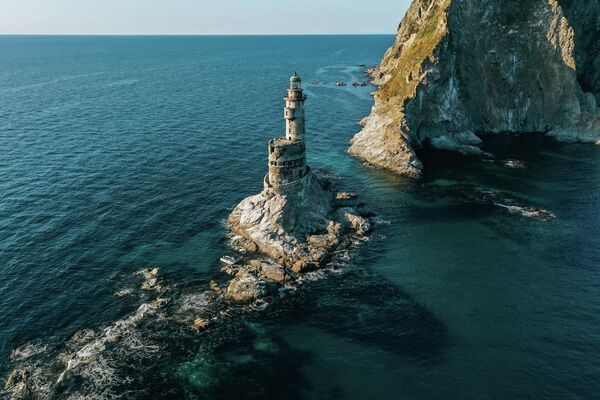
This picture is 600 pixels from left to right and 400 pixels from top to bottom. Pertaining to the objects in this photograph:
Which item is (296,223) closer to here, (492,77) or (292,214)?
(292,214)

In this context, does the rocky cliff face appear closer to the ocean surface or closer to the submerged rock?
the ocean surface

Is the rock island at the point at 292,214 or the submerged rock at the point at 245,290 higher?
the rock island at the point at 292,214

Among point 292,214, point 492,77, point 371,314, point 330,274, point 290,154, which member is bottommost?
point 371,314

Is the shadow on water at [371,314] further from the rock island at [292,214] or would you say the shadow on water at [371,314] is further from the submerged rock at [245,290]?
the rock island at [292,214]

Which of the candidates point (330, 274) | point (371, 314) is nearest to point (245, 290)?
point (330, 274)

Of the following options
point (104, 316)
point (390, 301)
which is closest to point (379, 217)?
point (390, 301)

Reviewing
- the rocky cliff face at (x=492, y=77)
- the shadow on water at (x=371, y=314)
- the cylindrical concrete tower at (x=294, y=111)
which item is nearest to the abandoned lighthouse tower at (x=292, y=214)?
the cylindrical concrete tower at (x=294, y=111)

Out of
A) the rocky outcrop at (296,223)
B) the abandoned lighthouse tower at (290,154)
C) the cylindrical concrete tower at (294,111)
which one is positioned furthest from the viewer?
the cylindrical concrete tower at (294,111)

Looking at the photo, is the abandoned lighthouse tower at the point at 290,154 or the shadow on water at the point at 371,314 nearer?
the shadow on water at the point at 371,314
